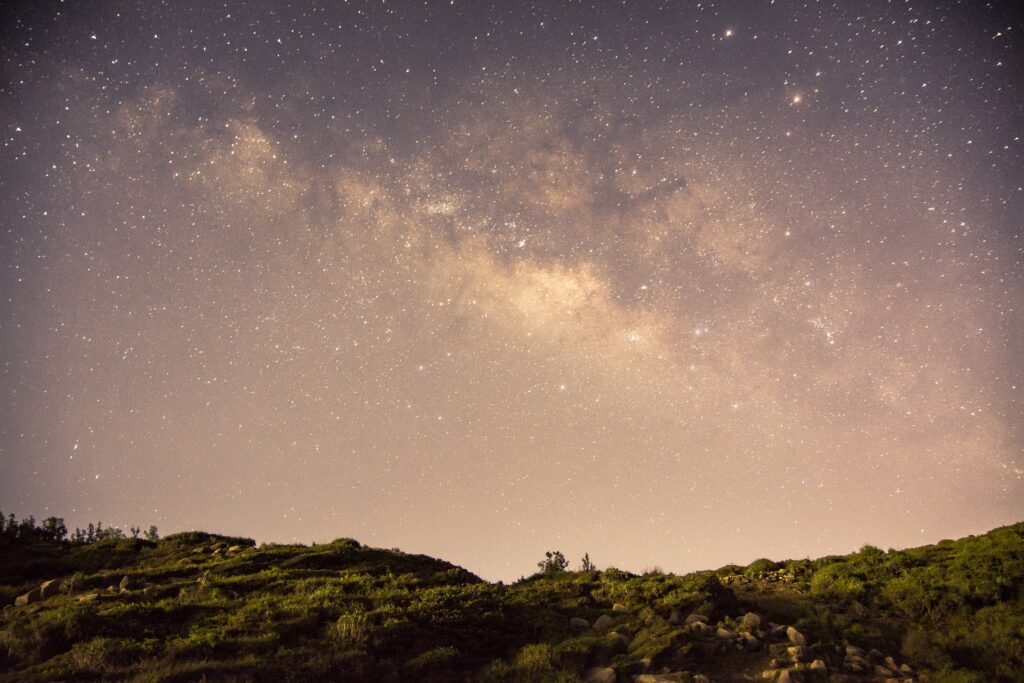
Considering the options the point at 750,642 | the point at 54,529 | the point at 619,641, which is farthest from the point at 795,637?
the point at 54,529

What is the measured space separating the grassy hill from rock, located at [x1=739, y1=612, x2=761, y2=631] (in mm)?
38

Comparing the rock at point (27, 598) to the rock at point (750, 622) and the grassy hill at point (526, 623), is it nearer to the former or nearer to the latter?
the grassy hill at point (526, 623)

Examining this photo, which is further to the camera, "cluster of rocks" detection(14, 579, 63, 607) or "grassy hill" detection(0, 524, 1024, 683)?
"cluster of rocks" detection(14, 579, 63, 607)

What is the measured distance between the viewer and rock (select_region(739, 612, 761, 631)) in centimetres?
1390

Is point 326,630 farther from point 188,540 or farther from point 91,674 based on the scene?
point 188,540

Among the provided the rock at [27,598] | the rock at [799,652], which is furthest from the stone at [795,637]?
the rock at [27,598]

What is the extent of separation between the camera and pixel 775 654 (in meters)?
12.5

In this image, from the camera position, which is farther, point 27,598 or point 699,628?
point 27,598

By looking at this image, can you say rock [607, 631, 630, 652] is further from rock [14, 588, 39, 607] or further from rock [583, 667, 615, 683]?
rock [14, 588, 39, 607]

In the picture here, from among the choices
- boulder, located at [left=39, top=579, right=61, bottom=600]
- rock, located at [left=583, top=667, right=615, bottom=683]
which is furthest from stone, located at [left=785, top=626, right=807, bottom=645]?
boulder, located at [left=39, top=579, right=61, bottom=600]

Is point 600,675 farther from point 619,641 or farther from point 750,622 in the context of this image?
point 750,622

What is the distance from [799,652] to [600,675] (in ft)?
14.6

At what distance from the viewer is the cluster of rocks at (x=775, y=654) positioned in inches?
449

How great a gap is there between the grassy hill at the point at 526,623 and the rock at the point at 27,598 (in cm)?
4
